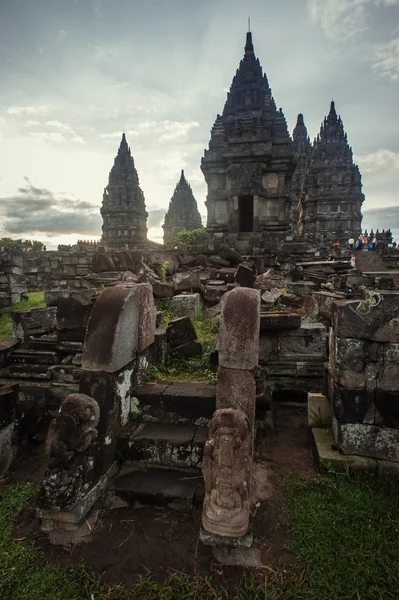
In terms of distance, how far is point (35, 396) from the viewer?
3992 mm

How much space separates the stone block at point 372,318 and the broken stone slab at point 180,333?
2072mm

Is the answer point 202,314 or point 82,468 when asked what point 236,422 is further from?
point 202,314

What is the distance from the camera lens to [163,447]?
9.36 feet

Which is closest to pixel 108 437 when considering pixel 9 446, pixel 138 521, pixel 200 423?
pixel 138 521

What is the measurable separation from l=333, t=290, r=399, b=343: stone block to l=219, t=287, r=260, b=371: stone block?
0.84 meters

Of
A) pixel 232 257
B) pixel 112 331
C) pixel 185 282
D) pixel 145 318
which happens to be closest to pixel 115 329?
pixel 112 331

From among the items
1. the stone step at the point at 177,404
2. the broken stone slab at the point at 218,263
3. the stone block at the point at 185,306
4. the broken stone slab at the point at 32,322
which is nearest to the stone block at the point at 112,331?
the stone step at the point at 177,404

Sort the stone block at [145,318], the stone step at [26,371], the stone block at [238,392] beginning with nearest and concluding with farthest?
the stone block at [238,392], the stone block at [145,318], the stone step at [26,371]

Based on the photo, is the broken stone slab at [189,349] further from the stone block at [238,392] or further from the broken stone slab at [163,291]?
the broken stone slab at [163,291]

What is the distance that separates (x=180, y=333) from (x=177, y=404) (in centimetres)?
134

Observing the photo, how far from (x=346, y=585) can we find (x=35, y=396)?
3.73m

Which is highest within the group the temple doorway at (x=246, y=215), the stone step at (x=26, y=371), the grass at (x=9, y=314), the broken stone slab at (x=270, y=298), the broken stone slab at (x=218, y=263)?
the temple doorway at (x=246, y=215)

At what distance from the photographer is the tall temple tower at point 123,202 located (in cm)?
3519

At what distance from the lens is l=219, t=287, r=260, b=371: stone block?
2.67m
